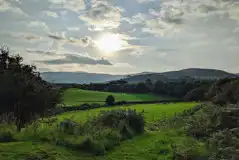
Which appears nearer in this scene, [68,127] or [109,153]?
[109,153]

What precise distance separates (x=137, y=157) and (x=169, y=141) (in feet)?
16.7

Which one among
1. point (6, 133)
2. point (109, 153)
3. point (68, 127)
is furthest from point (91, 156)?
point (6, 133)

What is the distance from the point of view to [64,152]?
1293 cm

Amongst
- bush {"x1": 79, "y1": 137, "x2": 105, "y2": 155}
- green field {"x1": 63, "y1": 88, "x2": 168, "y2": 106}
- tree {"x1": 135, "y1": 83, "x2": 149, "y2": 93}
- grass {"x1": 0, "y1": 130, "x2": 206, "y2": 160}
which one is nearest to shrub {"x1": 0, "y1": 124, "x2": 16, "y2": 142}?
grass {"x1": 0, "y1": 130, "x2": 206, "y2": 160}

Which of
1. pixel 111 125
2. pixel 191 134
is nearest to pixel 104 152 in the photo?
pixel 111 125

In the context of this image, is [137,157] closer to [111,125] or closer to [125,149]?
[125,149]

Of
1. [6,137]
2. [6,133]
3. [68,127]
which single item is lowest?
[6,137]

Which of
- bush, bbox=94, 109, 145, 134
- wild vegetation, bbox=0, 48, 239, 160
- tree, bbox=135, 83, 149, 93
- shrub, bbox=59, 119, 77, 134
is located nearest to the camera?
wild vegetation, bbox=0, 48, 239, 160

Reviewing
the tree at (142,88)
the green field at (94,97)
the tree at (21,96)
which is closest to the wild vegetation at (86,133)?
the tree at (21,96)

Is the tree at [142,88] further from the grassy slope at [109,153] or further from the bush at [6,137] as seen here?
the bush at [6,137]

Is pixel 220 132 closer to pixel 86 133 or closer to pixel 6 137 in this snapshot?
pixel 86 133

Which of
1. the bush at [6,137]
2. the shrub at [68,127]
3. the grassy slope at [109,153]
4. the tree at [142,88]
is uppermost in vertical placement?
the tree at [142,88]

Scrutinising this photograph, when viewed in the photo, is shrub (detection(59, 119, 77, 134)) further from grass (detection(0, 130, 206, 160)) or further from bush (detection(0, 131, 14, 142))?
bush (detection(0, 131, 14, 142))

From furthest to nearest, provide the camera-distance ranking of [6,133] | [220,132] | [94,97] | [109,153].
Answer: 1. [94,97]
2. [220,132]
3. [109,153]
4. [6,133]
